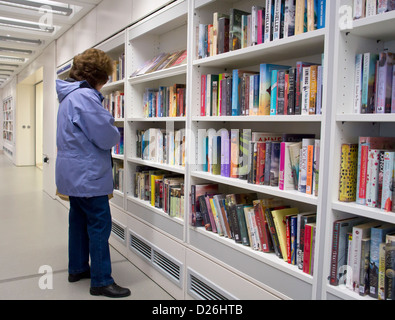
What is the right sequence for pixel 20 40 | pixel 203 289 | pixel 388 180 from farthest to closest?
pixel 20 40, pixel 203 289, pixel 388 180

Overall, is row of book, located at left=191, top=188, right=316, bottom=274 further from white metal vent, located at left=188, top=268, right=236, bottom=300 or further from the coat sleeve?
the coat sleeve

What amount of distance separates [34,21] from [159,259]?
12.8 feet

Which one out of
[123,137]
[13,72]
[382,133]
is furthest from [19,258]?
[13,72]

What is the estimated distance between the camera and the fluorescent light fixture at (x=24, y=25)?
4.94m

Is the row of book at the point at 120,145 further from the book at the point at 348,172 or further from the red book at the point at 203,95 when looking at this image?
the book at the point at 348,172

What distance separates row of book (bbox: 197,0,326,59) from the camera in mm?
1556

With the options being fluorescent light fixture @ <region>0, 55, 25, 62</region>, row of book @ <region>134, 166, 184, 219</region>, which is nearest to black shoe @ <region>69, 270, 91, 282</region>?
row of book @ <region>134, 166, 184, 219</region>

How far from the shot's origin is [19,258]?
3.23m

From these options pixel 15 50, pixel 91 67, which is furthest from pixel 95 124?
pixel 15 50

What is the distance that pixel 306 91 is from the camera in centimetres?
159

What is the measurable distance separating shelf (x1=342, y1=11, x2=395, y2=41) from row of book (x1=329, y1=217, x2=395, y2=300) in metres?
0.77

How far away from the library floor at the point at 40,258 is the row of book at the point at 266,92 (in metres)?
1.48

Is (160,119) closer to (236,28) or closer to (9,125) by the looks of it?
(236,28)
